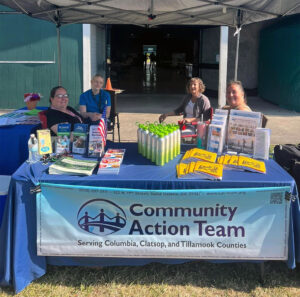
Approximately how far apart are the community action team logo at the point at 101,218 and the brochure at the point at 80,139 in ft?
2.00

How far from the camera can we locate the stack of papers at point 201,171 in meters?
2.31

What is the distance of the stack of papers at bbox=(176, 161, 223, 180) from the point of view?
231 centimetres

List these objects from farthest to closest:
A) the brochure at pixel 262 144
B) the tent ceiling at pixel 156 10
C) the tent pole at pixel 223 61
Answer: the tent pole at pixel 223 61 < the tent ceiling at pixel 156 10 < the brochure at pixel 262 144

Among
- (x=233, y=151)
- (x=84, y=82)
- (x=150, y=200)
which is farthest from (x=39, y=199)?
(x=84, y=82)

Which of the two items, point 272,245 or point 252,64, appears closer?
point 272,245

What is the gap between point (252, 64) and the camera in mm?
13711

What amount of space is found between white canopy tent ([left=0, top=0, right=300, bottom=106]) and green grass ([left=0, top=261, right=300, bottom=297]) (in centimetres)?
228

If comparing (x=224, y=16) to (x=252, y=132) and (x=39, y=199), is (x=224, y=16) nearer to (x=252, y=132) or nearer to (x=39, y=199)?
(x=252, y=132)

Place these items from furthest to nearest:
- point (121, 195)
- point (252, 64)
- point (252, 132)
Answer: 1. point (252, 64)
2. point (252, 132)
3. point (121, 195)

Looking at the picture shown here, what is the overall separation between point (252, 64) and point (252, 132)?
11.8 metres

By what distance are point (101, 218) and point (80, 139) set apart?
29.3 inches

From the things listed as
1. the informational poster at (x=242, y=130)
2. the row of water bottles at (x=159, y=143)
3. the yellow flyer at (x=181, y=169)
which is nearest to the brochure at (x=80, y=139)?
the row of water bottles at (x=159, y=143)

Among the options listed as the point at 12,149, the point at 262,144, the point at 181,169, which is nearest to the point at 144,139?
the point at 181,169

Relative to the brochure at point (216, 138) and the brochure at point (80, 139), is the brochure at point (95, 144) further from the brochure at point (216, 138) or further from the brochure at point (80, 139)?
the brochure at point (216, 138)
